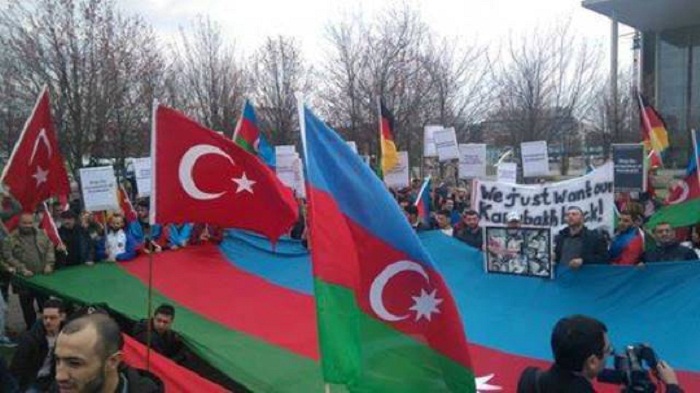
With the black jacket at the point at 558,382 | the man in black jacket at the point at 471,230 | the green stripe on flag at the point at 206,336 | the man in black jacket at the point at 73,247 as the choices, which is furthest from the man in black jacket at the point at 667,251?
the man in black jacket at the point at 73,247

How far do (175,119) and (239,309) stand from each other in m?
3.01

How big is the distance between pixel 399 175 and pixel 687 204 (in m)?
6.81

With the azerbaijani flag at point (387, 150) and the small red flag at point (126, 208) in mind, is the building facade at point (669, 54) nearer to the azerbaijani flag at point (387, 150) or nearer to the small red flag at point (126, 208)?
the azerbaijani flag at point (387, 150)

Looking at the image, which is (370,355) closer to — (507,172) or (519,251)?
(519,251)

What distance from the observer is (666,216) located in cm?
1056

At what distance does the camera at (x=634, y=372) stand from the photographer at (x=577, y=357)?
0.12m

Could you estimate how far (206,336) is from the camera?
24.2ft

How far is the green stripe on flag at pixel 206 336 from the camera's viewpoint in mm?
6223

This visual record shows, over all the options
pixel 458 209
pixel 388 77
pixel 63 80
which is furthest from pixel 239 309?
pixel 388 77

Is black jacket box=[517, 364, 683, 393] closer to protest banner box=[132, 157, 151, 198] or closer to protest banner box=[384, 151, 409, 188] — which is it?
protest banner box=[384, 151, 409, 188]

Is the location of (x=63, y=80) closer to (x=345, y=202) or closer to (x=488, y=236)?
(x=488, y=236)

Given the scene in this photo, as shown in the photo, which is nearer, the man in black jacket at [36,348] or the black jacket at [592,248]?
the man in black jacket at [36,348]

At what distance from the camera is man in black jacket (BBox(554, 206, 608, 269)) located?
25.7ft

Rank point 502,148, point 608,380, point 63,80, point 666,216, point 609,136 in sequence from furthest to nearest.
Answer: point 502,148 < point 609,136 < point 63,80 < point 666,216 < point 608,380
